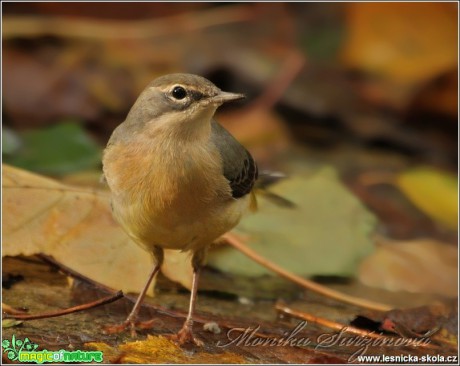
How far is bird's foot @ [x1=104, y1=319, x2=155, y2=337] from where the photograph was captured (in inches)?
172

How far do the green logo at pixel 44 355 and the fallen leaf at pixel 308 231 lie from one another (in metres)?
1.63

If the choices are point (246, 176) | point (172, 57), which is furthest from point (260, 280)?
point (172, 57)

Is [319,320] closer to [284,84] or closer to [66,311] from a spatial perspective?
[66,311]

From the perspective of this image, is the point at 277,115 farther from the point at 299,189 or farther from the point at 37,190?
the point at 37,190

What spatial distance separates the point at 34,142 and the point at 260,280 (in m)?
2.76

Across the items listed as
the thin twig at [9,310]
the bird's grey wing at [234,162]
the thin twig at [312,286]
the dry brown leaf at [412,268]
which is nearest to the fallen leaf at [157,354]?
the thin twig at [9,310]

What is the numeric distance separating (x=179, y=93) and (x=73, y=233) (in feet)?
3.79

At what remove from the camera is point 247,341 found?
4367 mm

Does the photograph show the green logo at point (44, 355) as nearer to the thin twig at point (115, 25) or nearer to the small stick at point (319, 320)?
the small stick at point (319, 320)

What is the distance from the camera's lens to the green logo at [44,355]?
12.9 ft

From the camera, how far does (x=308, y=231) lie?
5855 mm

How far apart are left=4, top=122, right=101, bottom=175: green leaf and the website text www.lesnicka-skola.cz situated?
3233 millimetres

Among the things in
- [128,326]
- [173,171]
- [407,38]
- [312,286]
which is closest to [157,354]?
[128,326]

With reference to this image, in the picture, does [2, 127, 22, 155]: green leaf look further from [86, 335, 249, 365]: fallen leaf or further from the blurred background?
[86, 335, 249, 365]: fallen leaf
